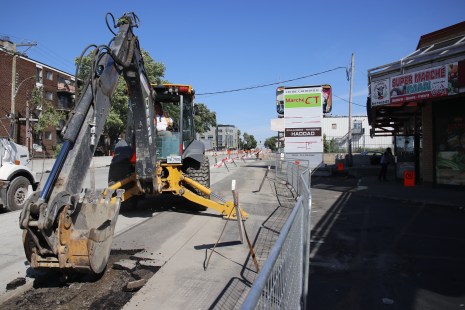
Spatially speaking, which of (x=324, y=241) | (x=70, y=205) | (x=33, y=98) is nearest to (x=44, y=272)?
(x=70, y=205)

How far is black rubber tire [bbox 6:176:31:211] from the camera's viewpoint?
10.1 meters

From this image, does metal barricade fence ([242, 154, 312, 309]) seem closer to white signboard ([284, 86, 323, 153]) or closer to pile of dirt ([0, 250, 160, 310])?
pile of dirt ([0, 250, 160, 310])

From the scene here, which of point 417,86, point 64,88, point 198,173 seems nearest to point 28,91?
point 64,88

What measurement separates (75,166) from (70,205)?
0.51 metres

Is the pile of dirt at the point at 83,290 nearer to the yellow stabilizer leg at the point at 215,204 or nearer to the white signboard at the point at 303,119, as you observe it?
the yellow stabilizer leg at the point at 215,204

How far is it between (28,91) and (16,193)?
1537 inches

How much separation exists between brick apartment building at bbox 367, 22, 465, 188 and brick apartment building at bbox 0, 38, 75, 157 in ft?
102

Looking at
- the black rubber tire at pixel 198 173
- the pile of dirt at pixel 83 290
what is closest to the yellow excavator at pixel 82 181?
the pile of dirt at pixel 83 290

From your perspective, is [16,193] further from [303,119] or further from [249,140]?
[249,140]

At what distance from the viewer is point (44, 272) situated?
5328 mm

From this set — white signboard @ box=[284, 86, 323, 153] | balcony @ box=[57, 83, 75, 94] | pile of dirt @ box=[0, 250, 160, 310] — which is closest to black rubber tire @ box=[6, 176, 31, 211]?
pile of dirt @ box=[0, 250, 160, 310]

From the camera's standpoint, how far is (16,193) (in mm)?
10359

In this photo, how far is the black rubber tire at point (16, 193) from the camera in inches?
397

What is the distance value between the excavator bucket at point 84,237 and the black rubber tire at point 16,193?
19.6 feet
